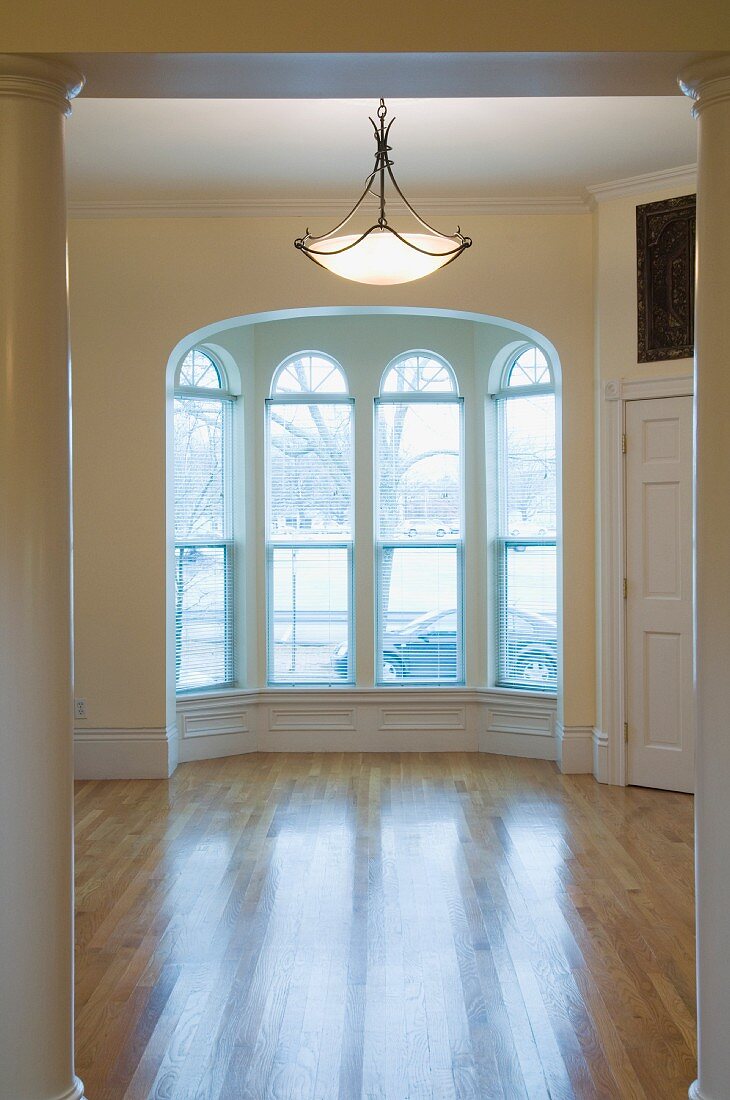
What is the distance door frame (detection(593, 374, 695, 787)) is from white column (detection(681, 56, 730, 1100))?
3.63 meters

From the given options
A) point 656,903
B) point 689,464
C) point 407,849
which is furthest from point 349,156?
point 656,903

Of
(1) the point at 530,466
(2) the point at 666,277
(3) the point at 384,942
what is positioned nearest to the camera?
(3) the point at 384,942

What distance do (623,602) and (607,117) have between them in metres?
2.73

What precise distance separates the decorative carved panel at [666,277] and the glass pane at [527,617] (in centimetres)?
168

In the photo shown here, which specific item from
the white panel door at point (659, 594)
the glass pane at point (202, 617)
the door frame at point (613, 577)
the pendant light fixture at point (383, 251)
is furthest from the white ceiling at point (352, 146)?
the glass pane at point (202, 617)

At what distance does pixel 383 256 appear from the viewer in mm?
4727

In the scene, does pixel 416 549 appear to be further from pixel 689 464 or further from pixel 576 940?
pixel 576 940

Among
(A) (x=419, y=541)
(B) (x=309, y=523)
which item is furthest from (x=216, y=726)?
(A) (x=419, y=541)

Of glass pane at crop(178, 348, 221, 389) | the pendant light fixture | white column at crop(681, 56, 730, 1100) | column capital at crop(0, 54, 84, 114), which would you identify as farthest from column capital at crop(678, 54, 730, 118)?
glass pane at crop(178, 348, 221, 389)

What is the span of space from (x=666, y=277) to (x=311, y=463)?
9.09ft

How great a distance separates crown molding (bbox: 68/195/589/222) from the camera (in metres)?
6.29

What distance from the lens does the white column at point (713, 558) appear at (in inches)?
99.5

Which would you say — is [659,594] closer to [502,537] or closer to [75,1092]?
[502,537]

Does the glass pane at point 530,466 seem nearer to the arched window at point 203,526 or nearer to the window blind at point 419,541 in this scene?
the window blind at point 419,541
